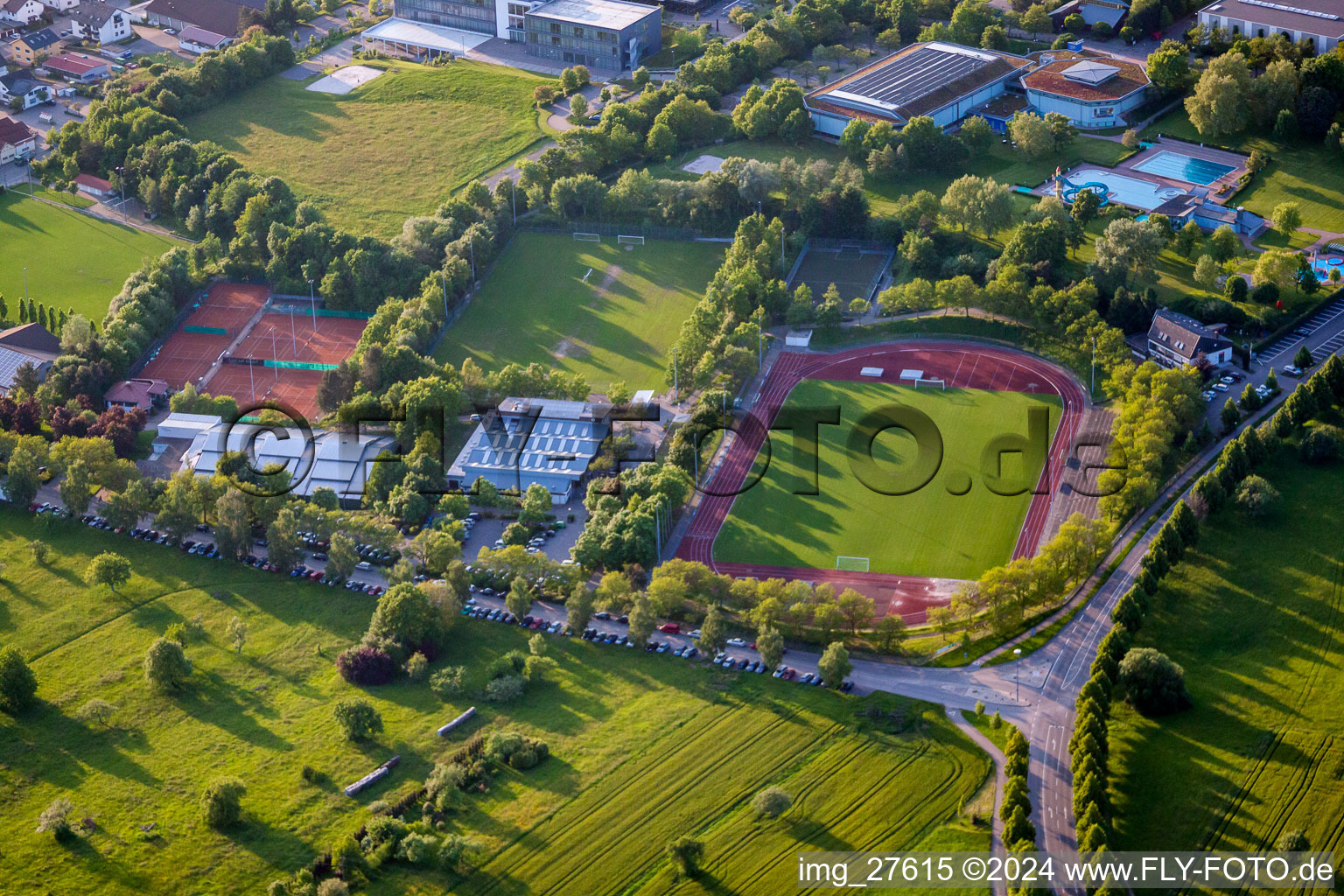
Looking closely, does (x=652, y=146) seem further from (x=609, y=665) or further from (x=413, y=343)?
(x=609, y=665)

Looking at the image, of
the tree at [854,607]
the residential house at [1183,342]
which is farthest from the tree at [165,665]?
the residential house at [1183,342]

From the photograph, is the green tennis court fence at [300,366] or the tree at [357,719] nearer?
the tree at [357,719]

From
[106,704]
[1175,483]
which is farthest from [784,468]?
[106,704]

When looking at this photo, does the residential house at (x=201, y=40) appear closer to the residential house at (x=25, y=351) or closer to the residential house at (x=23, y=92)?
the residential house at (x=23, y=92)

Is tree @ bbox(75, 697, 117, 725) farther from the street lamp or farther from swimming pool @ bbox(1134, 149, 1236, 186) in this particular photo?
swimming pool @ bbox(1134, 149, 1236, 186)

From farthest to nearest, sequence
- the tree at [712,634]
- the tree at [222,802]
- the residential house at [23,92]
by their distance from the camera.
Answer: the residential house at [23,92]
the tree at [712,634]
the tree at [222,802]
